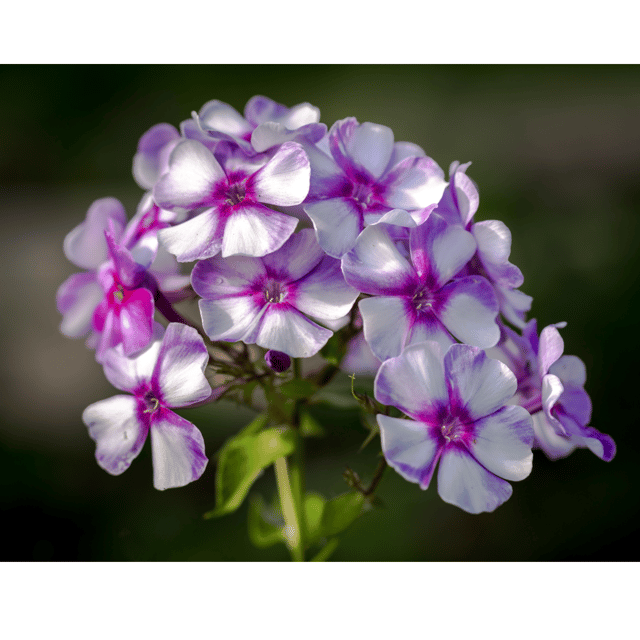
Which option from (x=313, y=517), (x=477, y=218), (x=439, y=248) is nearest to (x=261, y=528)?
(x=313, y=517)

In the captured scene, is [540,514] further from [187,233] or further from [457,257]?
[187,233]

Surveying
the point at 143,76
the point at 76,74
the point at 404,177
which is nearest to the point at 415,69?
the point at 143,76

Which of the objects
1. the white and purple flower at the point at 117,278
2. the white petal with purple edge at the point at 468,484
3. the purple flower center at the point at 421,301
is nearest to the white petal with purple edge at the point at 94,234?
the white and purple flower at the point at 117,278

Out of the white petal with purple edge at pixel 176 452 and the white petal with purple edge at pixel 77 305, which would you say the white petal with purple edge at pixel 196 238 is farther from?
the white petal with purple edge at pixel 77 305

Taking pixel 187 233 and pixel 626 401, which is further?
pixel 626 401

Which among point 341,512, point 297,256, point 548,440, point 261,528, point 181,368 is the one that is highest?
point 297,256

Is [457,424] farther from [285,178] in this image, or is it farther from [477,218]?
[477,218]
